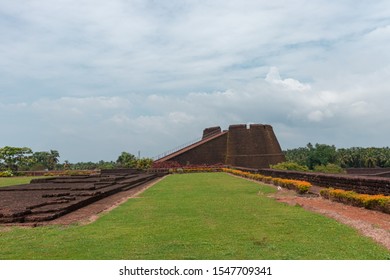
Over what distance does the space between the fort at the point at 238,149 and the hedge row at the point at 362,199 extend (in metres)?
27.7

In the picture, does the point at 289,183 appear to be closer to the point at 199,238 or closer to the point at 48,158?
the point at 199,238

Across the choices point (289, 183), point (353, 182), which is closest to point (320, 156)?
point (289, 183)

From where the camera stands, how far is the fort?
3778cm

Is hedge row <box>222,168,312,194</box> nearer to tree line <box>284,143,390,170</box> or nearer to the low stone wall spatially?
the low stone wall

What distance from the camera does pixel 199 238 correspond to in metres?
5.19

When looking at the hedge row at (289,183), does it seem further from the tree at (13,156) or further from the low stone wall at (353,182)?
the tree at (13,156)

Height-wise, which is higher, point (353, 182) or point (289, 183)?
point (353, 182)

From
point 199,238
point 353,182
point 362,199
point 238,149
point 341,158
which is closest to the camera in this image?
point 199,238

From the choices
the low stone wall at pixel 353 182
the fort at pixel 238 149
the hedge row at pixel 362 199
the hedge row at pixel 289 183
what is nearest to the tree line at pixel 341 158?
the fort at pixel 238 149

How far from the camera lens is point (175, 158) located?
120ft

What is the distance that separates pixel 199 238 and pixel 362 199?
4.27 m
